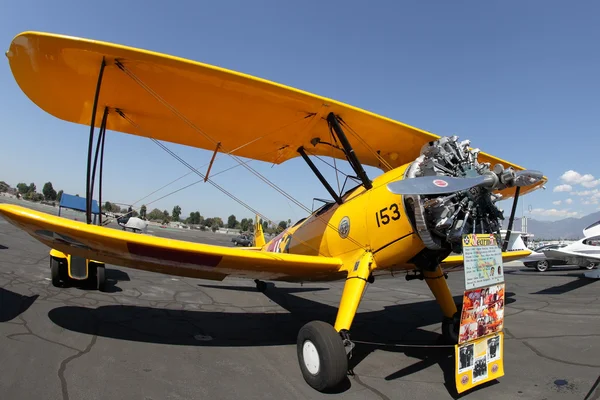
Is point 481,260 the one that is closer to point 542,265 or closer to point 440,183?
point 440,183

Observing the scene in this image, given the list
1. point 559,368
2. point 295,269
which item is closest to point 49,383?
point 295,269

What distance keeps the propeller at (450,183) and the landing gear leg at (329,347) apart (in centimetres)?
126

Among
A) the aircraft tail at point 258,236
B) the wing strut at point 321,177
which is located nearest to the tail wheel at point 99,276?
the aircraft tail at point 258,236

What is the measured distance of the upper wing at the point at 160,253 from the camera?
371cm

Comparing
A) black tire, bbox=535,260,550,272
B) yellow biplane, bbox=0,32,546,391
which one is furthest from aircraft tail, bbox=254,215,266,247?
black tire, bbox=535,260,550,272

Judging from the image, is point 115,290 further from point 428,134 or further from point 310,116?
point 428,134

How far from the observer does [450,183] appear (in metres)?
3.59

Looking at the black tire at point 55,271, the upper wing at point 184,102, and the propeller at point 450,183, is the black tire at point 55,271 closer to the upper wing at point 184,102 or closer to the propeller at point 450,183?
the upper wing at point 184,102

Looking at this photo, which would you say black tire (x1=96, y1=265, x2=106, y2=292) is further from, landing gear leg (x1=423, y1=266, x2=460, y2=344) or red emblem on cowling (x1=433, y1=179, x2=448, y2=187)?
red emblem on cowling (x1=433, y1=179, x2=448, y2=187)

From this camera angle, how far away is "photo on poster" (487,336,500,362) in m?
3.49

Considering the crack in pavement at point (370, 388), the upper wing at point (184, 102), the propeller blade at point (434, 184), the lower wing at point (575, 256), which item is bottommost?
the crack in pavement at point (370, 388)

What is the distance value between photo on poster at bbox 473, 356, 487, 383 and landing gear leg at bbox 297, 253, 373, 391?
1.15m

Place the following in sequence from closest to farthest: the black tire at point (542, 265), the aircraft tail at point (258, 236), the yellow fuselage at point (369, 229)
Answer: the yellow fuselage at point (369, 229), the aircraft tail at point (258, 236), the black tire at point (542, 265)

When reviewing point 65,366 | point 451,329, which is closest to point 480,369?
point 451,329
